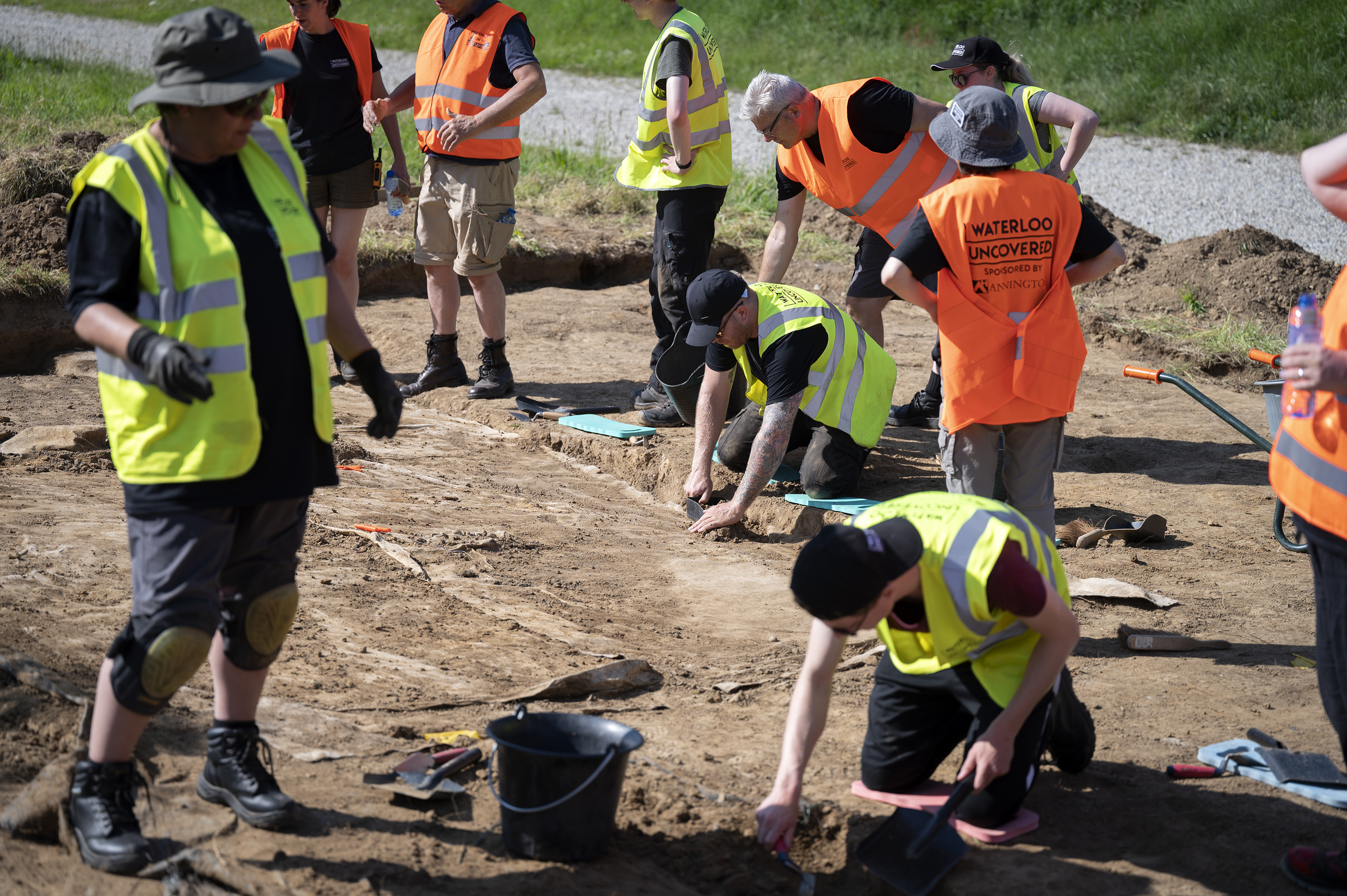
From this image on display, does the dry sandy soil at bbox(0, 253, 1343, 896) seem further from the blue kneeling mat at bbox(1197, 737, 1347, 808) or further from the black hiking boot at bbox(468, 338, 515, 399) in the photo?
the black hiking boot at bbox(468, 338, 515, 399)

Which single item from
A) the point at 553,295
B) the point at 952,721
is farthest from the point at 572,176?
the point at 952,721

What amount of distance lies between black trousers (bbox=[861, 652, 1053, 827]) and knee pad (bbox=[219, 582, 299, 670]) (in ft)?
5.40

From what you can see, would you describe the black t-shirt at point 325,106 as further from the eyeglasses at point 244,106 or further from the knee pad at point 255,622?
the knee pad at point 255,622

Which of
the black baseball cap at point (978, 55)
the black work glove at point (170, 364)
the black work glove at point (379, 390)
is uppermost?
the black baseball cap at point (978, 55)

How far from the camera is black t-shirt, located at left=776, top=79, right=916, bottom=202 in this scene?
5598mm

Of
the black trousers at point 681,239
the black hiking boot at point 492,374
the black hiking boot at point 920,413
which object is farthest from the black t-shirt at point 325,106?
the black hiking boot at point 920,413

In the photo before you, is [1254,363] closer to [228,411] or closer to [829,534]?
[829,534]

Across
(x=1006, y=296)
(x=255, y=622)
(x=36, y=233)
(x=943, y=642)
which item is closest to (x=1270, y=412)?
(x=1006, y=296)

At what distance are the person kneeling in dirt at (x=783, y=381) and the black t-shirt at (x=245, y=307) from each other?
2716 millimetres

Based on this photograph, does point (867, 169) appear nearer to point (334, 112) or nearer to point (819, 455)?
point (819, 455)

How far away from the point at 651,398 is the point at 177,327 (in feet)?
16.2

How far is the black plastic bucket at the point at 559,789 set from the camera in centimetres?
285

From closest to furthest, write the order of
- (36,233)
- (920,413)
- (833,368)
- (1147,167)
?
(833,368) < (920,413) < (36,233) < (1147,167)

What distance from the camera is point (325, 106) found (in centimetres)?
680
